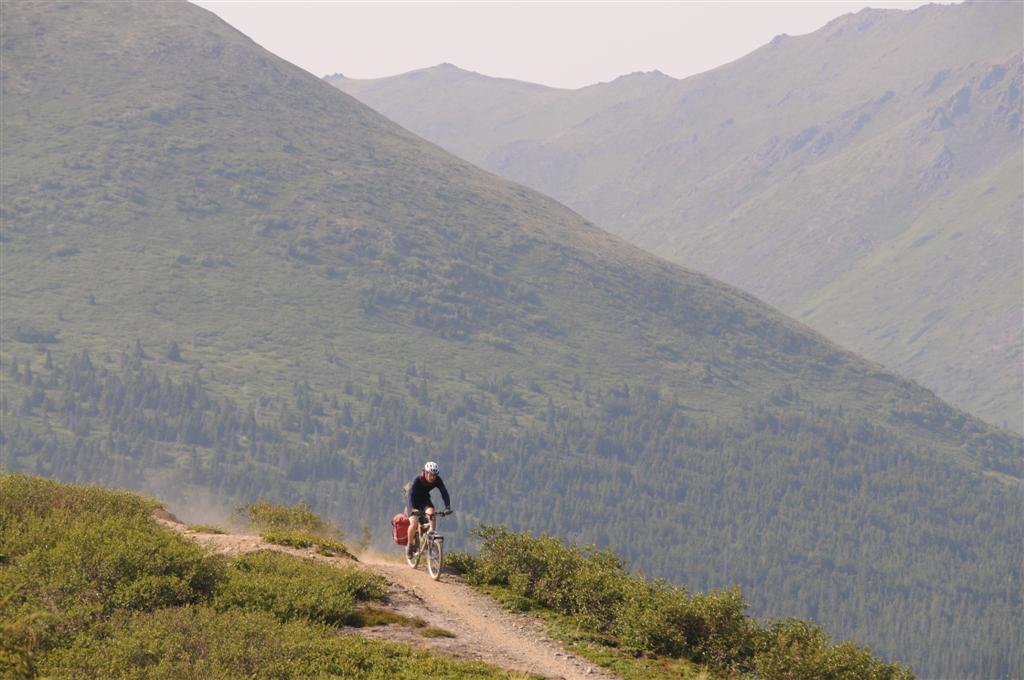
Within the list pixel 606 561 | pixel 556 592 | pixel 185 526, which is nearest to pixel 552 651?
pixel 556 592

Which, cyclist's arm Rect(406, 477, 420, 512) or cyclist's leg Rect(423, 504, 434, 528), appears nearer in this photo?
cyclist's leg Rect(423, 504, 434, 528)

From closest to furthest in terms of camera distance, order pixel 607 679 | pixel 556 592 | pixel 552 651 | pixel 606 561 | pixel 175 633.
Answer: pixel 175 633
pixel 607 679
pixel 552 651
pixel 556 592
pixel 606 561

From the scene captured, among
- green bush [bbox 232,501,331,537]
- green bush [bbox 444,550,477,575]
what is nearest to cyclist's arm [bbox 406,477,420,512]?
green bush [bbox 444,550,477,575]

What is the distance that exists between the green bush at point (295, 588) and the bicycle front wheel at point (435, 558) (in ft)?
12.3

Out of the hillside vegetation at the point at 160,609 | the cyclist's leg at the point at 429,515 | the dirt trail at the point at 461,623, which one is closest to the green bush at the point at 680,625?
the dirt trail at the point at 461,623

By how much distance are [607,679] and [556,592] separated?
540 cm

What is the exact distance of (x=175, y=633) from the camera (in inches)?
768

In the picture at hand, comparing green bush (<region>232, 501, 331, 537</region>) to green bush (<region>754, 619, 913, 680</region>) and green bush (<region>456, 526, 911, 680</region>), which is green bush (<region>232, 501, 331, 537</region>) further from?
green bush (<region>754, 619, 913, 680</region>)

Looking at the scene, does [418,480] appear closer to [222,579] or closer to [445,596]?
[445,596]

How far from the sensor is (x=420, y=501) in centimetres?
3184

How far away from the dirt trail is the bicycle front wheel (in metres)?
0.22

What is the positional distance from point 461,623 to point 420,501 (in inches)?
265

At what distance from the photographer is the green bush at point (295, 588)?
22.4 meters

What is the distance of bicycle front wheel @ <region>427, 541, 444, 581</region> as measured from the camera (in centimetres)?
2981
